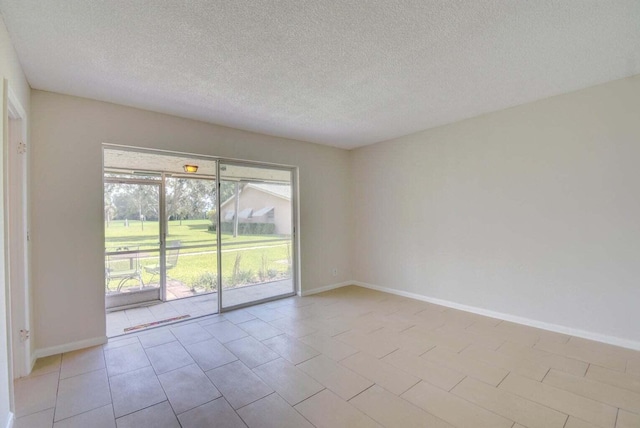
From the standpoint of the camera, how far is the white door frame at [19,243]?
95.2 inches

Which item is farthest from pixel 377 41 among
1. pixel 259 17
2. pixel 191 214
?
pixel 191 214

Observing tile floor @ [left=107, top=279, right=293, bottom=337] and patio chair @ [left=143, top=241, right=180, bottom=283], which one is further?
patio chair @ [left=143, top=241, right=180, bottom=283]

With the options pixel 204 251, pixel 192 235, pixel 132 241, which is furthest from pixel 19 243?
pixel 204 251

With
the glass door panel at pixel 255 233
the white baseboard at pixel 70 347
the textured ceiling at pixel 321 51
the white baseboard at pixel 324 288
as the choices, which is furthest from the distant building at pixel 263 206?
the white baseboard at pixel 70 347

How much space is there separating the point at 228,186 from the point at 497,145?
3.62 metres

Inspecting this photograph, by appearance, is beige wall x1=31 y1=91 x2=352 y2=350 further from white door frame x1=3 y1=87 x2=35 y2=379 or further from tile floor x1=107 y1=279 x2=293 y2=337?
tile floor x1=107 y1=279 x2=293 y2=337

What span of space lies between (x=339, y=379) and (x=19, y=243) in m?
2.94

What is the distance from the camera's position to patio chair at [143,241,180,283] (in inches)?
189

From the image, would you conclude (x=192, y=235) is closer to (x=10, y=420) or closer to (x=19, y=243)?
(x=19, y=243)

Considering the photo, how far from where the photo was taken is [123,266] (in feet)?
15.1

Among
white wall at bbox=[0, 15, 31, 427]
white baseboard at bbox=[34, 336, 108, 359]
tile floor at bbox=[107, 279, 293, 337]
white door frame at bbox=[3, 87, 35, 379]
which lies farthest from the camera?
tile floor at bbox=[107, 279, 293, 337]

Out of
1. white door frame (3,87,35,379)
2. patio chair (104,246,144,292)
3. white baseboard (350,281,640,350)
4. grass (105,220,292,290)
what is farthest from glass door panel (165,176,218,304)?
white baseboard (350,281,640,350)

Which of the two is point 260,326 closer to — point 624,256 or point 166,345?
point 166,345

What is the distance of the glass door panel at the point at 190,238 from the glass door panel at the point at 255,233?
1.65 ft
